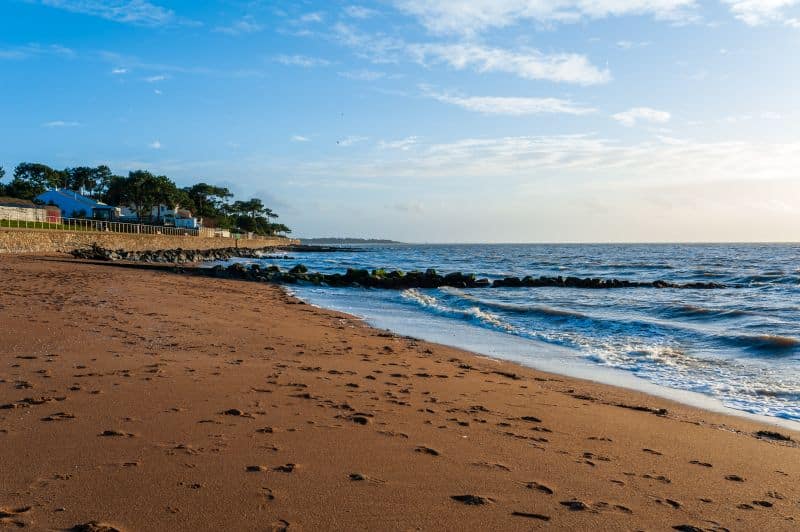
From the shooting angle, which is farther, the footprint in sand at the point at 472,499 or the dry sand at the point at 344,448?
the footprint in sand at the point at 472,499

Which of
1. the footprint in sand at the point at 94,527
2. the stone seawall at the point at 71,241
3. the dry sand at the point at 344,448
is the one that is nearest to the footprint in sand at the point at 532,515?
the dry sand at the point at 344,448

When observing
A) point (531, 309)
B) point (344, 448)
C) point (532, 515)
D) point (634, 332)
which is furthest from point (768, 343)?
point (344, 448)

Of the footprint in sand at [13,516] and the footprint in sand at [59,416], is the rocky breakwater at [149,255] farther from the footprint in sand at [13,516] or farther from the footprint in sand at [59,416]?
the footprint in sand at [13,516]

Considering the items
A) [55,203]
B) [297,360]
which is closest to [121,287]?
[297,360]

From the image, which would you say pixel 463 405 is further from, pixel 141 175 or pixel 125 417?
pixel 141 175

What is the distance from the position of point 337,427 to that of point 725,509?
3202 millimetres

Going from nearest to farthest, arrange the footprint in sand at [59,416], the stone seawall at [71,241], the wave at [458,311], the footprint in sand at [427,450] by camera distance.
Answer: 1. the footprint in sand at [427,450]
2. the footprint in sand at [59,416]
3. the wave at [458,311]
4. the stone seawall at [71,241]

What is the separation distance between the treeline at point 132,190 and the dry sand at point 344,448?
258ft

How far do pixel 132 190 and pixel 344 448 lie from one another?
85.4m

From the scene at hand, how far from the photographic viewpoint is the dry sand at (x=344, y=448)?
3.69 meters

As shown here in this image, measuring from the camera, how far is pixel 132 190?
3187 inches

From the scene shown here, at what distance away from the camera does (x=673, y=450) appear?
5574 millimetres

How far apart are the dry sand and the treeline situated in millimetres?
78754

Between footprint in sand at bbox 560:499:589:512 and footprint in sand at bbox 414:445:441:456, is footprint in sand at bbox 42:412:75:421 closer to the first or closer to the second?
footprint in sand at bbox 414:445:441:456
